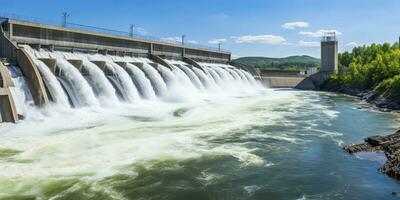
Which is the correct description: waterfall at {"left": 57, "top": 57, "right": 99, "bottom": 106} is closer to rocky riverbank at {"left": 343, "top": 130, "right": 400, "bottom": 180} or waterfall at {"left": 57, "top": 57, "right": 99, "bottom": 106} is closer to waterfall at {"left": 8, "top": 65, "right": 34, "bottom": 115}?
waterfall at {"left": 8, "top": 65, "right": 34, "bottom": 115}

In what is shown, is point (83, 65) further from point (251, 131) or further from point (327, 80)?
point (327, 80)

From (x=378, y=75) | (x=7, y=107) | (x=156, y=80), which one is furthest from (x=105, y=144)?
(x=378, y=75)

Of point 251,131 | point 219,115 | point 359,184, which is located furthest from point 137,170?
point 219,115

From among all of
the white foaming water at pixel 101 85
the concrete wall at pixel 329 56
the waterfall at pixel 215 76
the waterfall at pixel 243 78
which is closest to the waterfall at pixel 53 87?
the white foaming water at pixel 101 85

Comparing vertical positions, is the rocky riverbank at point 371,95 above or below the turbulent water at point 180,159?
above

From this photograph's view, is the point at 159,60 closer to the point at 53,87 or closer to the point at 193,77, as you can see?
the point at 193,77

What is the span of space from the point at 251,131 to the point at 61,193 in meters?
13.2

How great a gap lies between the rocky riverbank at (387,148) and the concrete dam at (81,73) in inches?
682

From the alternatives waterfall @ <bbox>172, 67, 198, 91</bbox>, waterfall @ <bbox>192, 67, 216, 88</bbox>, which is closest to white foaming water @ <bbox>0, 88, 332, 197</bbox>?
waterfall @ <bbox>172, 67, 198, 91</bbox>

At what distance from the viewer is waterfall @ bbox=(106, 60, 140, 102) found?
34.5 meters

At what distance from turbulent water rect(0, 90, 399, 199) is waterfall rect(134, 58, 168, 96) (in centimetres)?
1115

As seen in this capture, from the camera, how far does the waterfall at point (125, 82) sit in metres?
34.5

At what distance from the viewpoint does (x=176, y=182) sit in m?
Result: 14.5

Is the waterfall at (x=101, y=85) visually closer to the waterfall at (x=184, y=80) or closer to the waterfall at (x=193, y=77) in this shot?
the waterfall at (x=184, y=80)
